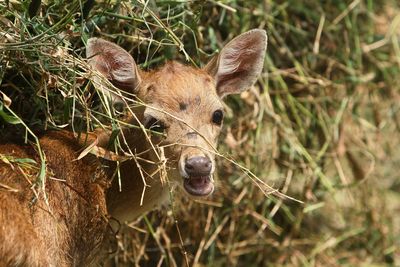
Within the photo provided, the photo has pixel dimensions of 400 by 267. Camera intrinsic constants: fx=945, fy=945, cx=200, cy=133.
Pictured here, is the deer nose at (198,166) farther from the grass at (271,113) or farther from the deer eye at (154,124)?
the grass at (271,113)

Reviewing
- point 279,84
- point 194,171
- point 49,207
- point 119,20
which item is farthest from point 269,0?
point 49,207

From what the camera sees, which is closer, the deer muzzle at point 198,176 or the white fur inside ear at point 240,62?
the deer muzzle at point 198,176

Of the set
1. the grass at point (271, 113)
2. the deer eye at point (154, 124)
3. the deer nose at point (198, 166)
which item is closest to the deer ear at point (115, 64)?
the grass at point (271, 113)

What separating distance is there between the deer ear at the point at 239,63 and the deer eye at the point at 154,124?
54 cm

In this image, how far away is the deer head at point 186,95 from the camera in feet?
16.6

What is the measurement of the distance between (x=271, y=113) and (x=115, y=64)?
179cm

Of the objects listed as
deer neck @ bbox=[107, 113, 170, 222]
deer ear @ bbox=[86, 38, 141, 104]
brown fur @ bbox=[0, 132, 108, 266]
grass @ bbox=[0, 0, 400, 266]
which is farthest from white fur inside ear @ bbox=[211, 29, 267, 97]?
brown fur @ bbox=[0, 132, 108, 266]

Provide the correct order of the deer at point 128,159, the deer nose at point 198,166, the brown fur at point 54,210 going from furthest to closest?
the deer nose at point 198,166 → the deer at point 128,159 → the brown fur at point 54,210

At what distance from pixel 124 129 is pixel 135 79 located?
0.29 meters

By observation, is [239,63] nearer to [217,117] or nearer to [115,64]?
[217,117]

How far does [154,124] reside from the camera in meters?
5.18

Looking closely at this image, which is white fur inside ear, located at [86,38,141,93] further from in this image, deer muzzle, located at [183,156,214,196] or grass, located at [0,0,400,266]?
deer muzzle, located at [183,156,214,196]

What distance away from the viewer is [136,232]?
6.32 metres

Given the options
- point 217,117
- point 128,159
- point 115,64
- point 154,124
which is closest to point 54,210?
point 128,159
